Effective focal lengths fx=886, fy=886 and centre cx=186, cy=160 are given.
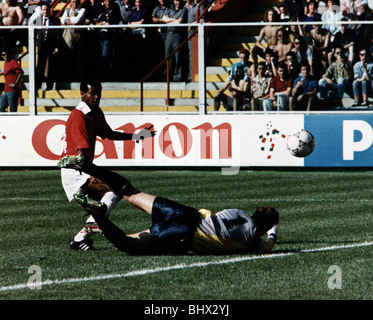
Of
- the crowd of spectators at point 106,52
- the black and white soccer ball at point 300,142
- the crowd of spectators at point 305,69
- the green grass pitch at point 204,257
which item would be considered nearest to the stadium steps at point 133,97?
the crowd of spectators at point 106,52

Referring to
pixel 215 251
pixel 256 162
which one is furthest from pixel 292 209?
pixel 256 162

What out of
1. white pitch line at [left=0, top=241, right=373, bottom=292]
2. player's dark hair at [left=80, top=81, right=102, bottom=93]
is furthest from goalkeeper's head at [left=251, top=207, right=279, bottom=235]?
player's dark hair at [left=80, top=81, right=102, bottom=93]

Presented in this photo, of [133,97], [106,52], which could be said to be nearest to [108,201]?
[133,97]

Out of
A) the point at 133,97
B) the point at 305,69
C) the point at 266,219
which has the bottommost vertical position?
the point at 266,219

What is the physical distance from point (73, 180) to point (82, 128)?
1.96 feet

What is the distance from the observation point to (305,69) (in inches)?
734

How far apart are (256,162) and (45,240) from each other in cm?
939

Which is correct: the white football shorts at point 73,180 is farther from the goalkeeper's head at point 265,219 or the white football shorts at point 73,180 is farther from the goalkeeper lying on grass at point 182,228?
the goalkeeper's head at point 265,219

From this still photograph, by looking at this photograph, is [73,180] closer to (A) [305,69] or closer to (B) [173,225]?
(B) [173,225]

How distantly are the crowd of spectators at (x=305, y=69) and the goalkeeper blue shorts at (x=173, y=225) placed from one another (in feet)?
33.5

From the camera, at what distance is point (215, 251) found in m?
9.05

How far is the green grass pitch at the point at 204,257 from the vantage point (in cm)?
730
